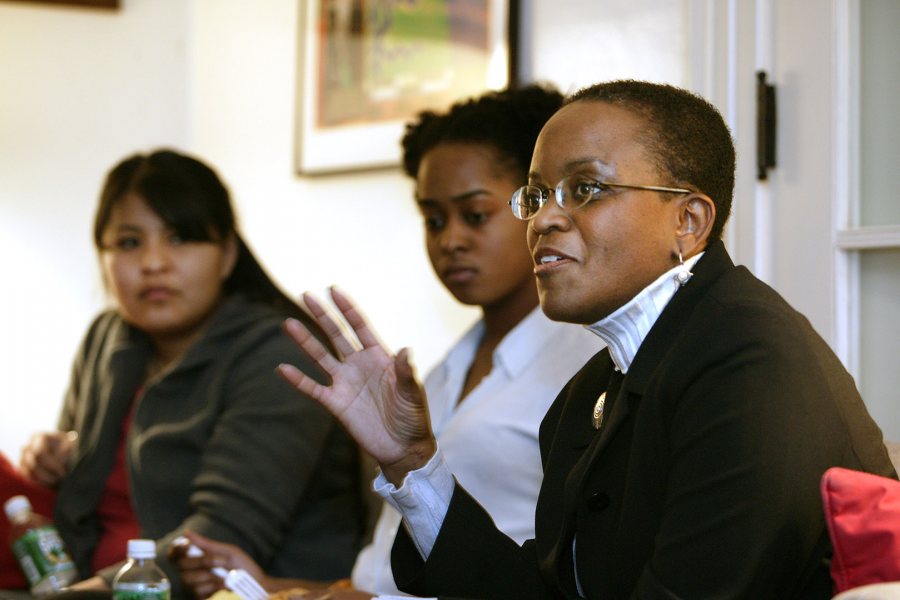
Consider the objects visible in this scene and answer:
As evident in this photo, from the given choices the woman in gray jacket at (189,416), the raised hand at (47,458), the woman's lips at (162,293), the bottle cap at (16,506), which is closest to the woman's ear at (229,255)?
the woman in gray jacket at (189,416)

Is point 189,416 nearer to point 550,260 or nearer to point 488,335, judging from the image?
point 488,335

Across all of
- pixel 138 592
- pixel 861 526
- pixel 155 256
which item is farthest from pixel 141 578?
pixel 861 526

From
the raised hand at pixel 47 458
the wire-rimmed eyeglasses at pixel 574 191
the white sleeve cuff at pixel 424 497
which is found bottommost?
the raised hand at pixel 47 458

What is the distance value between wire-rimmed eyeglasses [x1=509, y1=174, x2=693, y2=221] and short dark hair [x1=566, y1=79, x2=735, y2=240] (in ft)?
0.10

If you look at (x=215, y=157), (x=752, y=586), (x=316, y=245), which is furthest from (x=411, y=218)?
(x=752, y=586)

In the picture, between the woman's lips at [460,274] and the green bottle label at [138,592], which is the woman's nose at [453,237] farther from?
the green bottle label at [138,592]

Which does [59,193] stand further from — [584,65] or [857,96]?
[857,96]

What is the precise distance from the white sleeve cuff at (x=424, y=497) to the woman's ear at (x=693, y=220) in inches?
16.6

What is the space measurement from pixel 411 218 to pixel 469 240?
761 millimetres

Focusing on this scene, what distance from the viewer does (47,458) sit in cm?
273

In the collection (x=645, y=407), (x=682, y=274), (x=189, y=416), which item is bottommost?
(x=189, y=416)

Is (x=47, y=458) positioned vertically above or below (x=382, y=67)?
below

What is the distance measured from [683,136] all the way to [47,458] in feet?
6.13

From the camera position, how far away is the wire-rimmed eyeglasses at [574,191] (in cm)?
138
